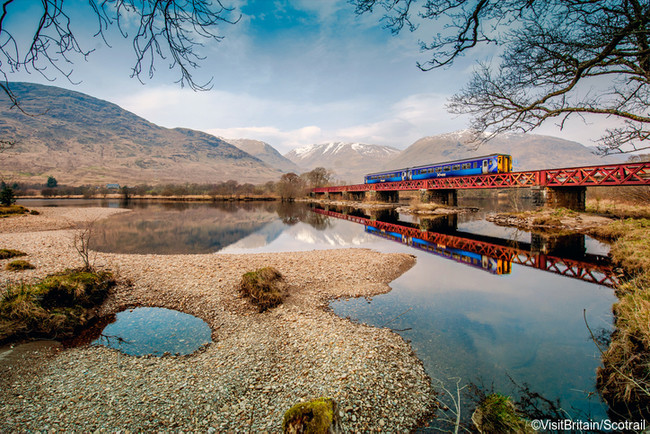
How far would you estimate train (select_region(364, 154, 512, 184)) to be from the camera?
34.1 m

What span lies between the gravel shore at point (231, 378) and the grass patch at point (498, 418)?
93 cm

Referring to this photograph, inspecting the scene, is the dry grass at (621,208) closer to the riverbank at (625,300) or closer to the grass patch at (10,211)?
the riverbank at (625,300)

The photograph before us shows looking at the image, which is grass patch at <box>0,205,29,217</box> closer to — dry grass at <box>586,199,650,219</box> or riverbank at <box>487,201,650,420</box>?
riverbank at <box>487,201,650,420</box>

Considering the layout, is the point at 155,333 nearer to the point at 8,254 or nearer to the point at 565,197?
the point at 8,254

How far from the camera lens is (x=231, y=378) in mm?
5395

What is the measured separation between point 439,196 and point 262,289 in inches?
1659

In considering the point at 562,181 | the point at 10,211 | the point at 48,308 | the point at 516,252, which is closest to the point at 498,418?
the point at 48,308

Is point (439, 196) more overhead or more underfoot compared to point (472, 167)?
more underfoot

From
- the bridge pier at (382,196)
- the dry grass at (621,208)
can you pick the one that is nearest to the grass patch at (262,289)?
the dry grass at (621,208)

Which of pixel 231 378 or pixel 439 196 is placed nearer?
pixel 231 378

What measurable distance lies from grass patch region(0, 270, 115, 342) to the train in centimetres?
3855

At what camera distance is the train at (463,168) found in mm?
34062

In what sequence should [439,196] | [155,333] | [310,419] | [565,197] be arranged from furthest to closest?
[439,196] → [565,197] → [155,333] → [310,419]

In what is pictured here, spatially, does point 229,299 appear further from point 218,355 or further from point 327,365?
point 327,365
